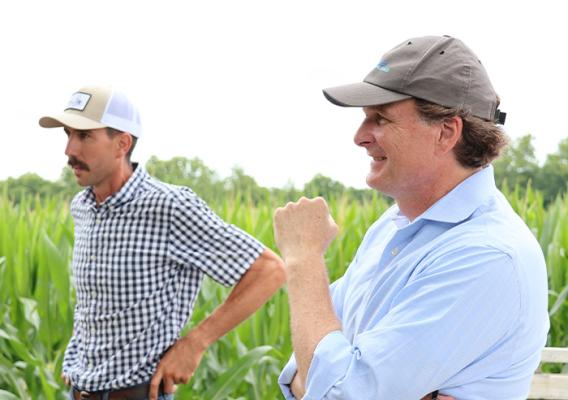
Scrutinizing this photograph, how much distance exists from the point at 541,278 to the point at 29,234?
360 cm

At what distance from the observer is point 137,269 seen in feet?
8.11

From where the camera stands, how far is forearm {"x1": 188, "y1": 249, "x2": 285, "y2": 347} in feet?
8.72

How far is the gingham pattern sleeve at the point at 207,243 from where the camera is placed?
2.52m

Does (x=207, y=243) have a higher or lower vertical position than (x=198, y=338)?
higher

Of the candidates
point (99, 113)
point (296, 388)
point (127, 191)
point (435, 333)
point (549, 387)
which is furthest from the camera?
point (549, 387)

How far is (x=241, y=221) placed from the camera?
15.3 ft

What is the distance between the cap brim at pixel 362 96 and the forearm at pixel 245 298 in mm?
1239

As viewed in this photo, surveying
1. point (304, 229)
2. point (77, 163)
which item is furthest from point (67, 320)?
point (304, 229)

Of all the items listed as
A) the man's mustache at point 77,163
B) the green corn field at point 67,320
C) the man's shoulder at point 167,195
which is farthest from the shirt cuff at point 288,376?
the green corn field at point 67,320

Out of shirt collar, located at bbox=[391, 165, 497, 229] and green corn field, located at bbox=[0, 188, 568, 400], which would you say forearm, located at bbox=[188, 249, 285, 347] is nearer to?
green corn field, located at bbox=[0, 188, 568, 400]

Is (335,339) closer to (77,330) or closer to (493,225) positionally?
(493,225)

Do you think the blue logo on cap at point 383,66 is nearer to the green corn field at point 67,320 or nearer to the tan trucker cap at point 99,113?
the tan trucker cap at point 99,113

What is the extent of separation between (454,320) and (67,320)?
281cm

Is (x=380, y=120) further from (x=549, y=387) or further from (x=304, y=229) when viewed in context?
(x=549, y=387)
